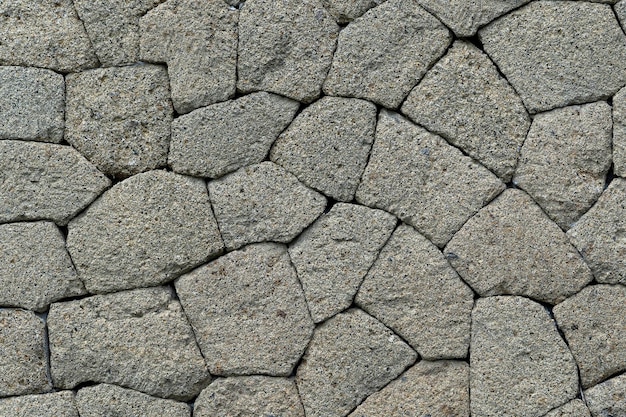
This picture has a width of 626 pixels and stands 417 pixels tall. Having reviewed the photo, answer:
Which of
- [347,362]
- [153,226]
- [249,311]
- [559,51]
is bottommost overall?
[347,362]

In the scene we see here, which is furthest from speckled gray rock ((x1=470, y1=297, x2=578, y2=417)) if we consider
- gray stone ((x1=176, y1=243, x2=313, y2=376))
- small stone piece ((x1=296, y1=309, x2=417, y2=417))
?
gray stone ((x1=176, y1=243, x2=313, y2=376))

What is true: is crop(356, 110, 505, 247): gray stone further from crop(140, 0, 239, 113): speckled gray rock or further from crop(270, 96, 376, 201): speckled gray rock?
crop(140, 0, 239, 113): speckled gray rock

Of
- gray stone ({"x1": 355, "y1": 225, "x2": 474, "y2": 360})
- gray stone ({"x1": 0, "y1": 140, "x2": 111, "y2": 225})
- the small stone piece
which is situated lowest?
the small stone piece

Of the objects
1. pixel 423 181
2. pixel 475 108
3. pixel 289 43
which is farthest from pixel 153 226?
pixel 475 108

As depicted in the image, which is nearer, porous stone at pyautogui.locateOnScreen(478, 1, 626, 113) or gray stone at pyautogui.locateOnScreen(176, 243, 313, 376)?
porous stone at pyautogui.locateOnScreen(478, 1, 626, 113)

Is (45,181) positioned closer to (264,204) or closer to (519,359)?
(264,204)
